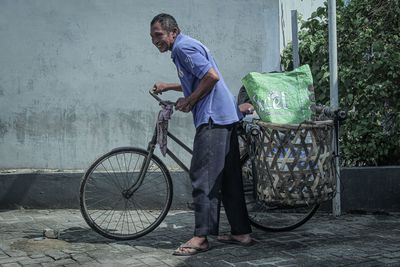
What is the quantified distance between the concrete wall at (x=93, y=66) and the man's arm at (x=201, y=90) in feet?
5.95

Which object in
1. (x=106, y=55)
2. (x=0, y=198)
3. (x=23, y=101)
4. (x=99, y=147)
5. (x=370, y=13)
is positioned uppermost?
(x=370, y=13)

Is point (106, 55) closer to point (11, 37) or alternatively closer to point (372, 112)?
point (11, 37)

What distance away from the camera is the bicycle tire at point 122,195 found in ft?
16.5

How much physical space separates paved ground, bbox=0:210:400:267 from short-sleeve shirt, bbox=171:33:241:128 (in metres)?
1.10

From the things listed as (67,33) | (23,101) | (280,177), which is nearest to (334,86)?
(280,177)

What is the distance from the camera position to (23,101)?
6.41m

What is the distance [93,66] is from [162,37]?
6.48 feet

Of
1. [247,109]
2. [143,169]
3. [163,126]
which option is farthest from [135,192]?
[247,109]

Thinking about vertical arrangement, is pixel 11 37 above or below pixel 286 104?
above

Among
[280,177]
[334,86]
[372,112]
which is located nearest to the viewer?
[280,177]

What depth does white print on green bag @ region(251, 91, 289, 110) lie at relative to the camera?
15.3 ft

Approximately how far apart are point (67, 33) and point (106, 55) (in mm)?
495

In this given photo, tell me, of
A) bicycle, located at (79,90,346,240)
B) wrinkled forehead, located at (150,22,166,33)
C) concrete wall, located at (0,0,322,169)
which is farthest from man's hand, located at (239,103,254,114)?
concrete wall, located at (0,0,322,169)

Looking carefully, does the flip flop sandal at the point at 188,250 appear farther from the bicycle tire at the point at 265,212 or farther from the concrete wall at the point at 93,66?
the concrete wall at the point at 93,66
